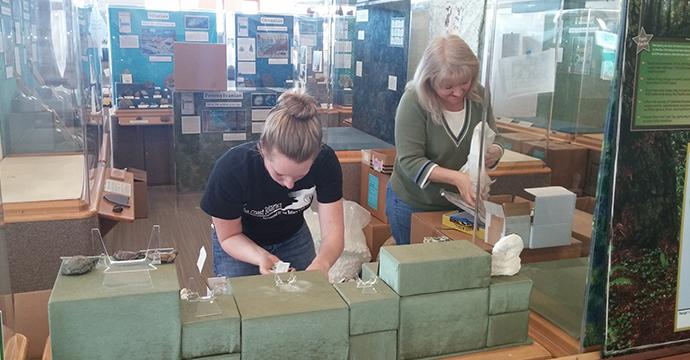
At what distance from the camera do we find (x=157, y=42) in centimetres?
598

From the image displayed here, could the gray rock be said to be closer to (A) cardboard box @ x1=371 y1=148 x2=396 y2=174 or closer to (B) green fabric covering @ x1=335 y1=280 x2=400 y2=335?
(B) green fabric covering @ x1=335 y1=280 x2=400 y2=335

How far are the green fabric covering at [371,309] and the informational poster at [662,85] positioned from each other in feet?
2.13

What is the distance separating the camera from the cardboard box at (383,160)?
11.6 ft

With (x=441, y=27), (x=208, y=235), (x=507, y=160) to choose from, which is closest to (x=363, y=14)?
(x=441, y=27)

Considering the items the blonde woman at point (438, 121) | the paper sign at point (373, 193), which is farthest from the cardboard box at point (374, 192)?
the blonde woman at point (438, 121)

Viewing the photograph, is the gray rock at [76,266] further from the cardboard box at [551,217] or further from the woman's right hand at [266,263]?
the cardboard box at [551,217]

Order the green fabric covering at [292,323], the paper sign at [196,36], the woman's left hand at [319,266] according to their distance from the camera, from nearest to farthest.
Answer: the green fabric covering at [292,323] < the woman's left hand at [319,266] < the paper sign at [196,36]

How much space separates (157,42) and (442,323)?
5351mm

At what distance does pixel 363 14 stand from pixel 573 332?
11.4ft

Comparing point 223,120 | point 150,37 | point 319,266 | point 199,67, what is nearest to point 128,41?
point 150,37

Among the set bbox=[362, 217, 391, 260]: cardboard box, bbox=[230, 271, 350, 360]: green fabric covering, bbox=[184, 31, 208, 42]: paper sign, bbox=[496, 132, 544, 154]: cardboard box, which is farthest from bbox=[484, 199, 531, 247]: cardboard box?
bbox=[184, 31, 208, 42]: paper sign

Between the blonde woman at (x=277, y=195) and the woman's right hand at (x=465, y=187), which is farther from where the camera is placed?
the woman's right hand at (x=465, y=187)

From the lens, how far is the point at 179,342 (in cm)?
110

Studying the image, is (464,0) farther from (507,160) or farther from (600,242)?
(600,242)
